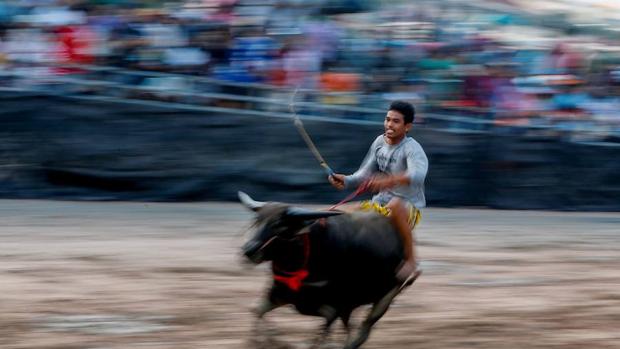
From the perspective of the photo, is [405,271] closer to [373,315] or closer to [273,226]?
[373,315]

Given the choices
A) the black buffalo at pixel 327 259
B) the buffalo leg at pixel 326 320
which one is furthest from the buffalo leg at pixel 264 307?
the buffalo leg at pixel 326 320

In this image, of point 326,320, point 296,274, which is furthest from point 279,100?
point 296,274

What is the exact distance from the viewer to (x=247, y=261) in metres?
5.60

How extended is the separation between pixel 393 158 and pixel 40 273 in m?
3.32

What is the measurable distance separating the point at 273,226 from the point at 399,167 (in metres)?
1.13

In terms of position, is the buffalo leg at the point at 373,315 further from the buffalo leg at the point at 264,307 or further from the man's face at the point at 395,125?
the man's face at the point at 395,125

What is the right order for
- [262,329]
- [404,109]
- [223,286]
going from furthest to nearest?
[223,286], [404,109], [262,329]

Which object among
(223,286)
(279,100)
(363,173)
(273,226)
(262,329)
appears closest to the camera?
(273,226)

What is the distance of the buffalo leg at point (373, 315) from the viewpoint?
6340 millimetres

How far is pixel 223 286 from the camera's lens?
8.39 meters

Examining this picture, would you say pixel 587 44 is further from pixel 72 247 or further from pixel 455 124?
pixel 72 247

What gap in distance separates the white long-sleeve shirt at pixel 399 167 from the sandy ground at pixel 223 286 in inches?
35.1

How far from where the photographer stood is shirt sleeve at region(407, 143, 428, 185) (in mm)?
6260

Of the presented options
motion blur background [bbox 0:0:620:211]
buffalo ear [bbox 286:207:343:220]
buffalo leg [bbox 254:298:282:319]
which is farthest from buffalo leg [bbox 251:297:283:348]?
motion blur background [bbox 0:0:620:211]
